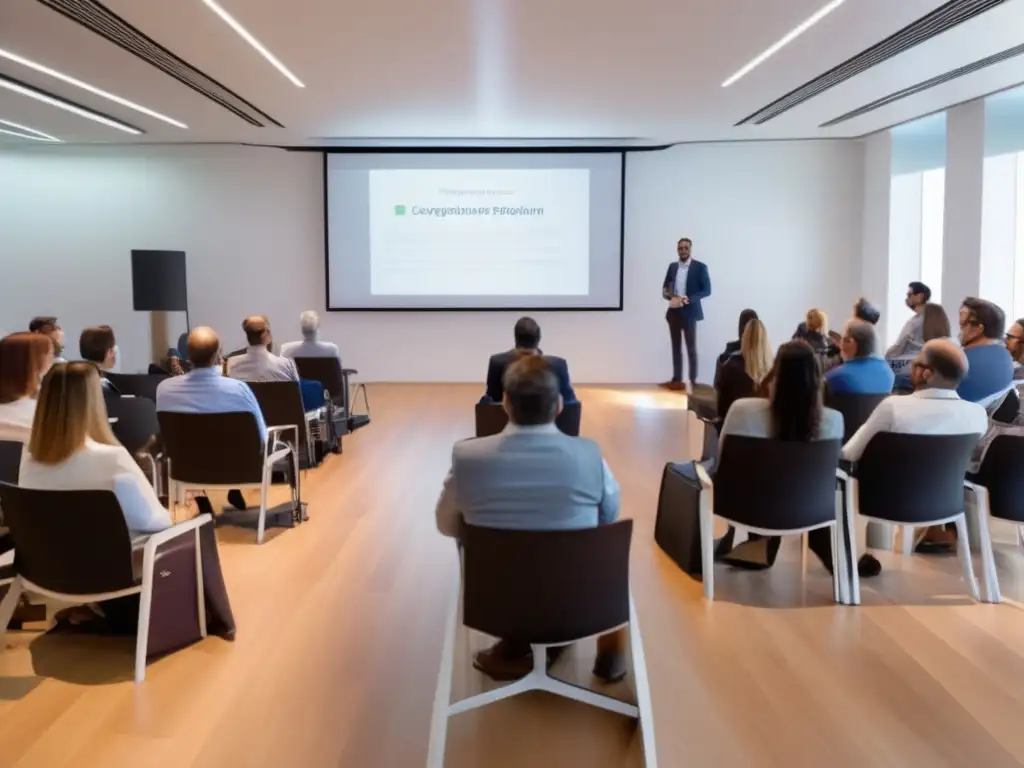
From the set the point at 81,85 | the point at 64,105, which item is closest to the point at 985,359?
the point at 81,85

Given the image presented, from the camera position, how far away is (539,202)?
1144 centimetres

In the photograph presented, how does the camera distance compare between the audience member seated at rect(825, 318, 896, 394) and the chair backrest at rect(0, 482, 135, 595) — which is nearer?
the chair backrest at rect(0, 482, 135, 595)

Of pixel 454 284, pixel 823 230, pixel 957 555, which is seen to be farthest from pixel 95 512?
pixel 823 230

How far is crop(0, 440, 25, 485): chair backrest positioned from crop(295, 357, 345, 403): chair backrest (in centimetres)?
372

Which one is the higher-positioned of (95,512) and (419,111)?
(419,111)

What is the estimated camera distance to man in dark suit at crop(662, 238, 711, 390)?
1069 centimetres

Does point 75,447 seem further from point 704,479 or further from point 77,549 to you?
point 704,479

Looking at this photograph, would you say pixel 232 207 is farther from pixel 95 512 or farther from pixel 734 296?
pixel 95 512

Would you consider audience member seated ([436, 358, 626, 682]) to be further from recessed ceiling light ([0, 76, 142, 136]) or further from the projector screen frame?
the projector screen frame

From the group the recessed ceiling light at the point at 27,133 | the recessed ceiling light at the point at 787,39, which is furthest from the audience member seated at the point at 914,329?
the recessed ceiling light at the point at 27,133

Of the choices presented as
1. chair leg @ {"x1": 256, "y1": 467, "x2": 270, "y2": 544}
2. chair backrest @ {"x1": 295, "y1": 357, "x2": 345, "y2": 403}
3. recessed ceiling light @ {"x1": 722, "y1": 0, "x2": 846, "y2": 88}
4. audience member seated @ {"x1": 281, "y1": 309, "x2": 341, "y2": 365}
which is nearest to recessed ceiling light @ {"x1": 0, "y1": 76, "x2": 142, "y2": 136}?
audience member seated @ {"x1": 281, "y1": 309, "x2": 341, "y2": 365}

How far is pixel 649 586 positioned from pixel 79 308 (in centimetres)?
1005

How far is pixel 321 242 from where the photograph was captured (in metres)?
11.7

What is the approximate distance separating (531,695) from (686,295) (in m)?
8.24
